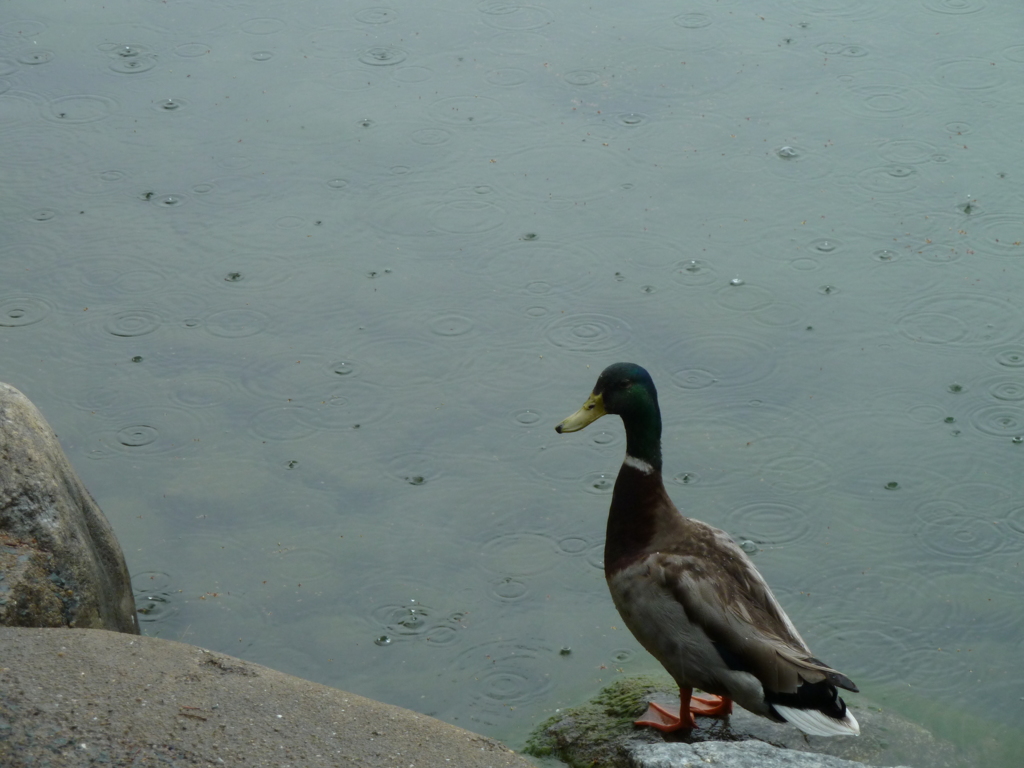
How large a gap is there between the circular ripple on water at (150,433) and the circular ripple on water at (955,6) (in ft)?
17.9

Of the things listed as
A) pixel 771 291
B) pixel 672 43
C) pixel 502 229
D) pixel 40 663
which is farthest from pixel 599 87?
pixel 40 663

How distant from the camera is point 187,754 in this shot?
2447mm

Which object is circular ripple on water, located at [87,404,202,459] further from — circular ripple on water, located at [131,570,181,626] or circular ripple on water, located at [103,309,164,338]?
circular ripple on water, located at [131,570,181,626]

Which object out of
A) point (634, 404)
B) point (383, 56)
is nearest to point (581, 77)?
point (383, 56)

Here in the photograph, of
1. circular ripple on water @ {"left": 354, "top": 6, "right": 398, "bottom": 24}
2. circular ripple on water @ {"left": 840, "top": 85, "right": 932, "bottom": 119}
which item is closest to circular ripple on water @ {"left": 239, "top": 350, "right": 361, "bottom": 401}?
circular ripple on water @ {"left": 354, "top": 6, "right": 398, "bottom": 24}

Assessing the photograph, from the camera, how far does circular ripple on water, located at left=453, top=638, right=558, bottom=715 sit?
11.8 feet

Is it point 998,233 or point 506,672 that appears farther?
point 998,233

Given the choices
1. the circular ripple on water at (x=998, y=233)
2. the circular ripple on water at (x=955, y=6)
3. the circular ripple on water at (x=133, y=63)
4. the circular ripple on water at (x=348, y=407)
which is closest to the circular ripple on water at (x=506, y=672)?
the circular ripple on water at (x=348, y=407)

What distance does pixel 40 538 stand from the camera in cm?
307

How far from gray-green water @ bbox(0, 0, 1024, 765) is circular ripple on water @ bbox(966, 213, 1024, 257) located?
0.7 inches

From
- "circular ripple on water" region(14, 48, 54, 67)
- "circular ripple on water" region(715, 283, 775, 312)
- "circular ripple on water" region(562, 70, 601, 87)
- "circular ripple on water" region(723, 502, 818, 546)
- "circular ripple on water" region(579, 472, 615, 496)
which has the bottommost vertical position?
"circular ripple on water" region(579, 472, 615, 496)

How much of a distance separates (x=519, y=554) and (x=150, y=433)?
1.58 meters

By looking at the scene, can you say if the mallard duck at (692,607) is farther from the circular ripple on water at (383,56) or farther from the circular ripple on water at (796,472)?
the circular ripple on water at (383,56)

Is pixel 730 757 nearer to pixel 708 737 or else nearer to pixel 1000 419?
pixel 708 737
